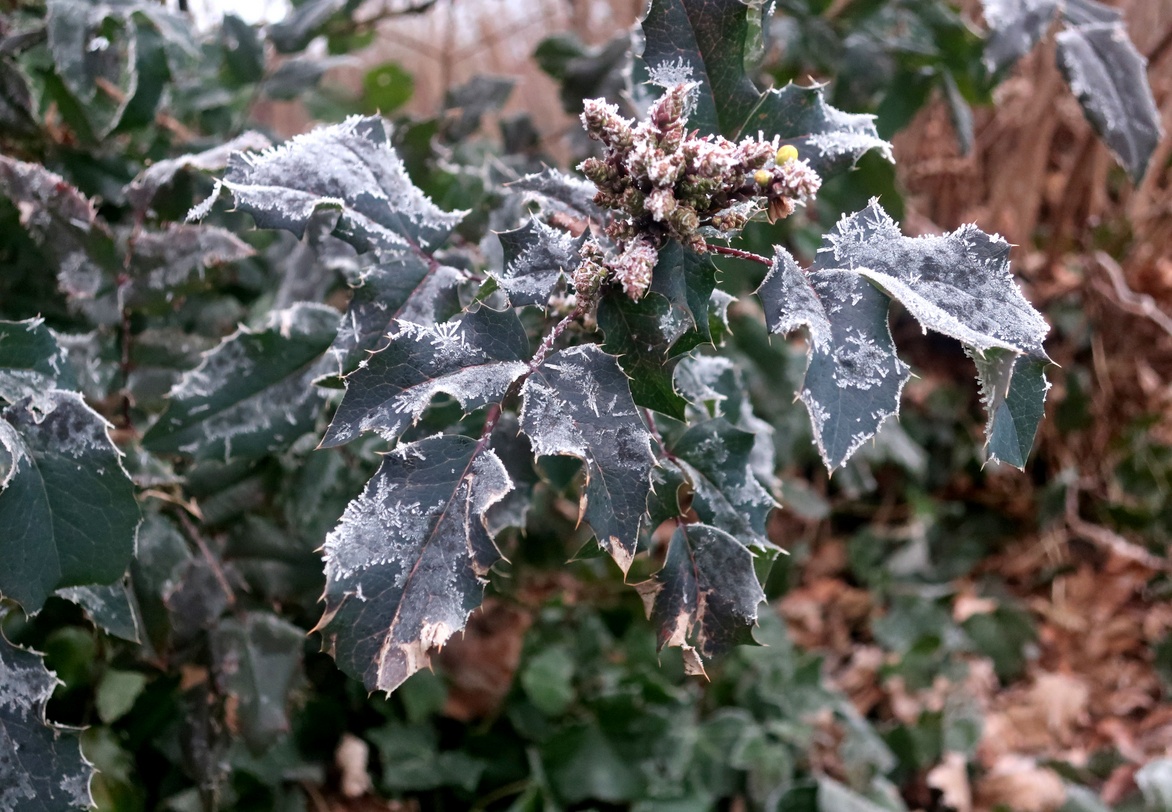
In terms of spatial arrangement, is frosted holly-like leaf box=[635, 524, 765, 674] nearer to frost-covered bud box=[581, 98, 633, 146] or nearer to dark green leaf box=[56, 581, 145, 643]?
frost-covered bud box=[581, 98, 633, 146]

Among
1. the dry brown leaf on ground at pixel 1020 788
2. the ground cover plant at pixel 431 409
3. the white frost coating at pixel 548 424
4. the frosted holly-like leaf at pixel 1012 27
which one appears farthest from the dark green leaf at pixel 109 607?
the dry brown leaf on ground at pixel 1020 788

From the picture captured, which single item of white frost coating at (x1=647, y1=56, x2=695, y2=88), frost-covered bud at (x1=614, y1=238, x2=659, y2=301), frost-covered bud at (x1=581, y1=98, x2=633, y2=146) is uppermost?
frost-covered bud at (x1=581, y1=98, x2=633, y2=146)

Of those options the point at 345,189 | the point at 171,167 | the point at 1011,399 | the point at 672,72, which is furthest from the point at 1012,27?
the point at 171,167

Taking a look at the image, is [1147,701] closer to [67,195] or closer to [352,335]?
[352,335]

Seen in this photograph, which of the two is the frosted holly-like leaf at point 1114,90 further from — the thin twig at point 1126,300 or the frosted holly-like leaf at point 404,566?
the thin twig at point 1126,300

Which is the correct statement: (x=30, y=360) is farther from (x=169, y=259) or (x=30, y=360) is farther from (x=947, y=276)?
(x=947, y=276)

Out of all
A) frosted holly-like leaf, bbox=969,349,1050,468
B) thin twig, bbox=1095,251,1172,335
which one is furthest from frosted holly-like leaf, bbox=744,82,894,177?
thin twig, bbox=1095,251,1172,335

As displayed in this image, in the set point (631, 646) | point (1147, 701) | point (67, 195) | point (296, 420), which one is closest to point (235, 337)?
point (296, 420)
